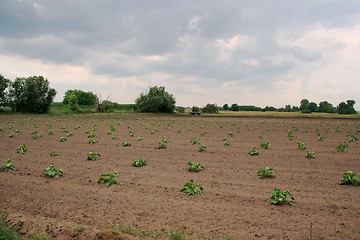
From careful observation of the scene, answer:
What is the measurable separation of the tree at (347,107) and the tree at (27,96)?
288ft

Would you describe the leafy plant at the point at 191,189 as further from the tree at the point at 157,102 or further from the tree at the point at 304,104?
the tree at the point at 304,104

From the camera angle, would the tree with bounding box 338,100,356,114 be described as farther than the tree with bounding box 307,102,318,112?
No

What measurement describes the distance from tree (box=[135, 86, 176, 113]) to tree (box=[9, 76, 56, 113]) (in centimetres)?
2683

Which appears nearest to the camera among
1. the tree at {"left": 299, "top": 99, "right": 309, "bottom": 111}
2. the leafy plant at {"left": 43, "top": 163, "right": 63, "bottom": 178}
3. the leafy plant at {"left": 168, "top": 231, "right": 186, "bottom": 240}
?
the leafy plant at {"left": 168, "top": 231, "right": 186, "bottom": 240}

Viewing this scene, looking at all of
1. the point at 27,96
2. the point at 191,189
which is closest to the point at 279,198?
the point at 191,189

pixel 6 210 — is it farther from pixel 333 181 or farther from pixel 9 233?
pixel 333 181

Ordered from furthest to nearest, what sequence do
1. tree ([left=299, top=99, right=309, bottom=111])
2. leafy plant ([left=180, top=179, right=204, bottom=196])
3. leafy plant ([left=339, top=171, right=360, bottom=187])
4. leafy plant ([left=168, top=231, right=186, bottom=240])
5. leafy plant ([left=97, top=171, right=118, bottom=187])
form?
tree ([left=299, top=99, right=309, bottom=111]), leafy plant ([left=97, top=171, right=118, bottom=187]), leafy plant ([left=339, top=171, right=360, bottom=187]), leafy plant ([left=180, top=179, right=204, bottom=196]), leafy plant ([left=168, top=231, right=186, bottom=240])

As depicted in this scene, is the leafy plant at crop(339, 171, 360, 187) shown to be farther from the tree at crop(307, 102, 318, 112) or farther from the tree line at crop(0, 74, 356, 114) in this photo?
the tree at crop(307, 102, 318, 112)

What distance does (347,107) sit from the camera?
10094cm

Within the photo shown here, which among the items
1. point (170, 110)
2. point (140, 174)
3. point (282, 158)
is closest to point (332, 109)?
point (170, 110)

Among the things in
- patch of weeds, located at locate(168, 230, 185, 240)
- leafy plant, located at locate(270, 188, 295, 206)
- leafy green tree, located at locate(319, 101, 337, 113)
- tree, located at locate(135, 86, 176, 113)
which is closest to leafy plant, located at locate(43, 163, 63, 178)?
patch of weeds, located at locate(168, 230, 185, 240)

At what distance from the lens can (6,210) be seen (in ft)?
28.0

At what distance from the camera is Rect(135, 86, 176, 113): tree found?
289 feet

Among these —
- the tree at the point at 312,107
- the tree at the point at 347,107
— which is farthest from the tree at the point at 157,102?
the tree at the point at 312,107
